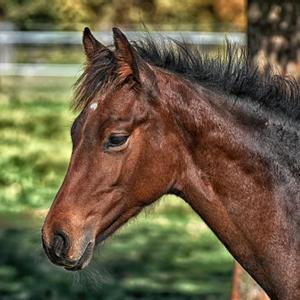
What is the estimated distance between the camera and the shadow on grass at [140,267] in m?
→ 10.4

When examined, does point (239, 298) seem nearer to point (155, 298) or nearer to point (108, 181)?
point (155, 298)

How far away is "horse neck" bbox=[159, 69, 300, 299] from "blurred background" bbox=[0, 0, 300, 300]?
1.17 ft

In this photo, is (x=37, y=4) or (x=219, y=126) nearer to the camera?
(x=219, y=126)

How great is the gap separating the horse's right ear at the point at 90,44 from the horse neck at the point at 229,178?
1.27ft

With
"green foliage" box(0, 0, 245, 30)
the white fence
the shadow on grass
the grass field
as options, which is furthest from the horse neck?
the white fence

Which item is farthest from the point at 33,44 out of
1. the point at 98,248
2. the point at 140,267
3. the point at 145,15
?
the point at 98,248

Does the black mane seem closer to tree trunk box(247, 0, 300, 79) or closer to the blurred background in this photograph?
the blurred background

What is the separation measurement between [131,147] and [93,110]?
23 centimetres

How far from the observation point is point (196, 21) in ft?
98.7

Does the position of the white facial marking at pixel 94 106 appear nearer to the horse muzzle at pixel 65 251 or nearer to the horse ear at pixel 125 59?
the horse ear at pixel 125 59

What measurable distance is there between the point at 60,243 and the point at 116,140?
497 millimetres

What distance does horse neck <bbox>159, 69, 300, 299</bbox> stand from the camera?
5.07 metres

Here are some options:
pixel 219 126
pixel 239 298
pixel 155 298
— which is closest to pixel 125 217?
pixel 219 126

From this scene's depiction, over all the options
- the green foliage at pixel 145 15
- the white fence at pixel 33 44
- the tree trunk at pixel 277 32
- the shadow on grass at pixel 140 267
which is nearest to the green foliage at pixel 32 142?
the white fence at pixel 33 44
